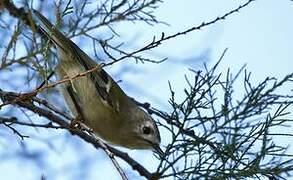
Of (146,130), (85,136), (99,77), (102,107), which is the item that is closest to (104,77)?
(99,77)

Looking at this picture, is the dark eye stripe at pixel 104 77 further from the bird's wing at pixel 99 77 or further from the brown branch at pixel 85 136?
the brown branch at pixel 85 136

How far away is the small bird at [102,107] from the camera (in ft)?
8.55

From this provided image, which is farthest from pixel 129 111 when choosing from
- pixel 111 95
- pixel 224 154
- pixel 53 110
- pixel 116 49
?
pixel 224 154

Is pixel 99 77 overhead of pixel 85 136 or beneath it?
overhead

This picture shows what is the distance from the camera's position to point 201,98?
1683 millimetres

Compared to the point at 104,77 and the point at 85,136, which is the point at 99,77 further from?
the point at 85,136

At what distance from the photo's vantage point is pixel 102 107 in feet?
9.14

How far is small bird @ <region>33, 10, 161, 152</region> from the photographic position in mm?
2607

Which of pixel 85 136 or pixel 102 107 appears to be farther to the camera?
pixel 102 107

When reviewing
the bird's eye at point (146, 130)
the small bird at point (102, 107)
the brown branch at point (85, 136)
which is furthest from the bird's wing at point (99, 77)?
the brown branch at point (85, 136)

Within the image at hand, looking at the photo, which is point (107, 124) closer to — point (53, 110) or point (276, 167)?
point (53, 110)

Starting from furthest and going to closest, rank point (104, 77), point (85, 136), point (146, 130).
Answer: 1. point (104, 77)
2. point (146, 130)
3. point (85, 136)

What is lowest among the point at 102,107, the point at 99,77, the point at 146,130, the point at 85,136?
the point at 85,136

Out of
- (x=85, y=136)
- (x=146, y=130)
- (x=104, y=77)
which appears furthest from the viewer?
(x=104, y=77)
